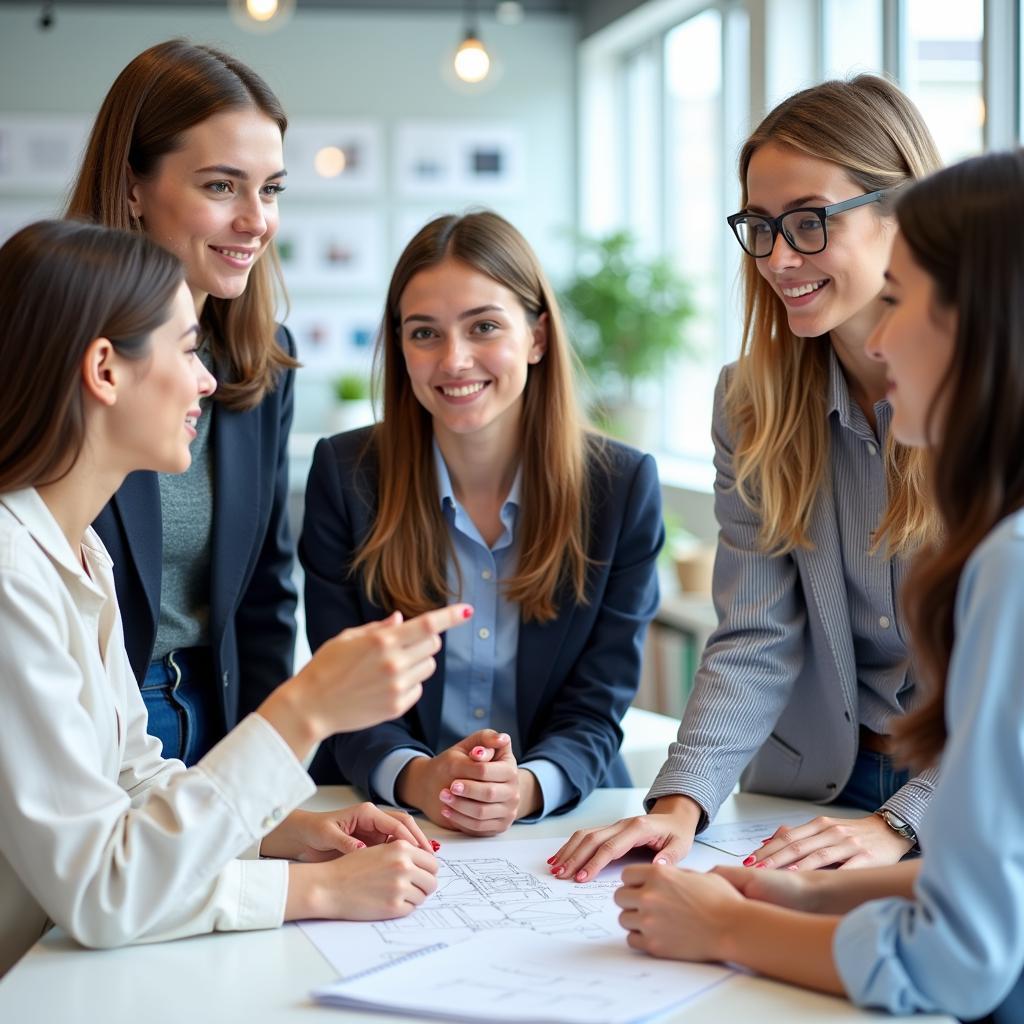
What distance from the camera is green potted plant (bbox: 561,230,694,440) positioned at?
6.41m

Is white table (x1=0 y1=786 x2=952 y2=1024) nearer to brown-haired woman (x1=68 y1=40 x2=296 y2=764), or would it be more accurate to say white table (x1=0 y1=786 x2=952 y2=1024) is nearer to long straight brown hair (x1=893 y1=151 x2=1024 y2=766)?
long straight brown hair (x1=893 y1=151 x2=1024 y2=766)

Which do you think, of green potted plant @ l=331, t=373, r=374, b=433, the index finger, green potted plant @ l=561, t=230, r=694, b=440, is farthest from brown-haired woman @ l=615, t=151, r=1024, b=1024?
green potted plant @ l=331, t=373, r=374, b=433

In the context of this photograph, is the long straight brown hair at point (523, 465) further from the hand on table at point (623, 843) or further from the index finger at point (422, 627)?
the index finger at point (422, 627)

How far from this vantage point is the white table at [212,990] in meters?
1.19

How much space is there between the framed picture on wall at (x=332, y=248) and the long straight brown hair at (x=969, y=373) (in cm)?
677

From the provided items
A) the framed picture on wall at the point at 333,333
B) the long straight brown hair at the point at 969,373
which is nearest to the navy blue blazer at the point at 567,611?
the long straight brown hair at the point at 969,373

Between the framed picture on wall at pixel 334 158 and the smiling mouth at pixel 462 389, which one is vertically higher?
the framed picture on wall at pixel 334 158

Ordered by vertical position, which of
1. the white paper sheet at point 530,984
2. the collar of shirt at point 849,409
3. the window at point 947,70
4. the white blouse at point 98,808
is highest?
the window at point 947,70

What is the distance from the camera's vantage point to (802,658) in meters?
1.97

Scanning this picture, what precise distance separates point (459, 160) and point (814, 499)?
6.27 metres

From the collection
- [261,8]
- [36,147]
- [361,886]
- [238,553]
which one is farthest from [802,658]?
[36,147]

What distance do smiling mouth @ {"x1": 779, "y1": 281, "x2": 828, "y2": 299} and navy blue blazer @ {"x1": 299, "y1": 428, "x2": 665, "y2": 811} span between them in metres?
0.47

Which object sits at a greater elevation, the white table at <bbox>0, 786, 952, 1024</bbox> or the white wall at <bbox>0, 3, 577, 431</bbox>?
the white wall at <bbox>0, 3, 577, 431</bbox>

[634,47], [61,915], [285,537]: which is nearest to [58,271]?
[61,915]
